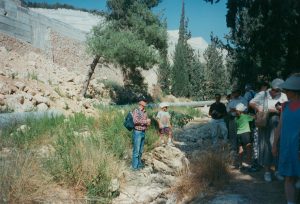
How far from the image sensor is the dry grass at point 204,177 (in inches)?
288

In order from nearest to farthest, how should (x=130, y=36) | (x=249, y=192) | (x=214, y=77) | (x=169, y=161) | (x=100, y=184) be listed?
(x=249, y=192) → (x=100, y=184) → (x=169, y=161) → (x=130, y=36) → (x=214, y=77)

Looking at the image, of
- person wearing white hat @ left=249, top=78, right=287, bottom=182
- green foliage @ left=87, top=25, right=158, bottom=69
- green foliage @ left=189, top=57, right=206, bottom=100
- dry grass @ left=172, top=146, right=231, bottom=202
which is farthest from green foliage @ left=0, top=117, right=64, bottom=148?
green foliage @ left=189, top=57, right=206, bottom=100

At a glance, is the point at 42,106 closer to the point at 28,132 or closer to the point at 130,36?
the point at 28,132

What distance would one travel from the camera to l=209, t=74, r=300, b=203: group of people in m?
5.24

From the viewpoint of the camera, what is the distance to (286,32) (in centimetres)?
954

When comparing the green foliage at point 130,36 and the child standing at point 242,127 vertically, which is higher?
the green foliage at point 130,36

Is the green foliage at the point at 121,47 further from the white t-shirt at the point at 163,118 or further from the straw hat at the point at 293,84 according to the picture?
the straw hat at the point at 293,84

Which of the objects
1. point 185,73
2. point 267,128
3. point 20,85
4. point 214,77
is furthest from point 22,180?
point 214,77

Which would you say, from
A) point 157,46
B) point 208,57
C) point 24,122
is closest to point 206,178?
point 24,122

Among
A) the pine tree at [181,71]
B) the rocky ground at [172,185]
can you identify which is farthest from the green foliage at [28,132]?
the pine tree at [181,71]

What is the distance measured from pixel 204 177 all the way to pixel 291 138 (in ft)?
8.87

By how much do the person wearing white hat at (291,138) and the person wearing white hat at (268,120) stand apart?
5.95 ft

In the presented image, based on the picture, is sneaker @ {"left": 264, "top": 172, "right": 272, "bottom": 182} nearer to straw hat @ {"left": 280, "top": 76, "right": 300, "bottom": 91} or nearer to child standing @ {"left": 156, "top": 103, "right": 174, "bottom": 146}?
straw hat @ {"left": 280, "top": 76, "right": 300, "bottom": 91}

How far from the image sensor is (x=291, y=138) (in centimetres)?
522
